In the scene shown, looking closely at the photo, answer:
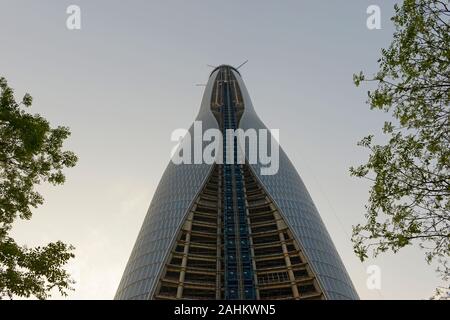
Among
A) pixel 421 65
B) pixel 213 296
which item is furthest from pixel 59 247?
pixel 213 296

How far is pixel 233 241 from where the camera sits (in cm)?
6138

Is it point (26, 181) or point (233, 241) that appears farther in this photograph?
point (233, 241)

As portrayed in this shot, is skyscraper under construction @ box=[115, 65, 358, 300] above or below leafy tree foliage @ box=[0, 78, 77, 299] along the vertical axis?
above

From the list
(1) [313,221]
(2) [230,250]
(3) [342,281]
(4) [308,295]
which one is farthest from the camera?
(1) [313,221]

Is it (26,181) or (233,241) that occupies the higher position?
(233,241)

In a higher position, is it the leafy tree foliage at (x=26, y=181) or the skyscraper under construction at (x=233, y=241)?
the skyscraper under construction at (x=233, y=241)

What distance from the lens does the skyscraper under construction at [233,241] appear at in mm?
53844

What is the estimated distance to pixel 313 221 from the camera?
64688 mm

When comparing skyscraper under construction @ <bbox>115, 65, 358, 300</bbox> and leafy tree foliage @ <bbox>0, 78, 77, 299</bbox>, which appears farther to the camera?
skyscraper under construction @ <bbox>115, 65, 358, 300</bbox>

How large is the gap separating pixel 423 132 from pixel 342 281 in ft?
155

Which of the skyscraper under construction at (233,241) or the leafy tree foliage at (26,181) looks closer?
the leafy tree foliage at (26,181)

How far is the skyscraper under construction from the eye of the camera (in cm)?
5384

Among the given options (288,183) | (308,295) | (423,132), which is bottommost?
(423,132)
